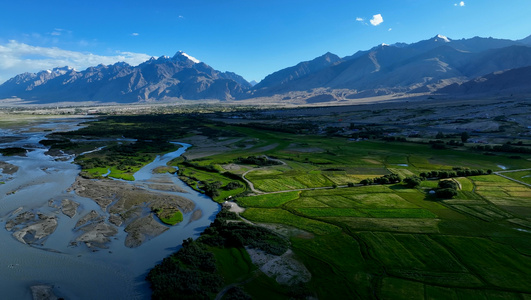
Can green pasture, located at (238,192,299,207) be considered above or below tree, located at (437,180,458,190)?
below

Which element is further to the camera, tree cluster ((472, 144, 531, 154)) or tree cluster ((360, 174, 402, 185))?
tree cluster ((472, 144, 531, 154))

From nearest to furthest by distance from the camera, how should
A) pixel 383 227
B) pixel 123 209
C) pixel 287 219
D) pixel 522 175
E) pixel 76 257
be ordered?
1. pixel 76 257
2. pixel 383 227
3. pixel 287 219
4. pixel 123 209
5. pixel 522 175

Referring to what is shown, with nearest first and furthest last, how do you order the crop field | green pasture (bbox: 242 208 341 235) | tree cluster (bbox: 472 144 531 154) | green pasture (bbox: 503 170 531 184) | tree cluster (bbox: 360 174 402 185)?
the crop field
green pasture (bbox: 242 208 341 235)
tree cluster (bbox: 360 174 402 185)
green pasture (bbox: 503 170 531 184)
tree cluster (bbox: 472 144 531 154)

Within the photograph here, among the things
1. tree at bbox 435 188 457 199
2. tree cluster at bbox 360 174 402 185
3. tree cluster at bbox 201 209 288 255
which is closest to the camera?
tree cluster at bbox 201 209 288 255

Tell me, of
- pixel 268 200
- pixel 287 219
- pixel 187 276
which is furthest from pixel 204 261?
pixel 268 200

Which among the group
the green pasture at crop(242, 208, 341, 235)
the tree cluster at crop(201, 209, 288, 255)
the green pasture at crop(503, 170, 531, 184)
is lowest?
the green pasture at crop(503, 170, 531, 184)

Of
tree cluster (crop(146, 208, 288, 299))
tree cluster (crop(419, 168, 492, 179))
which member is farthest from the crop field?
tree cluster (crop(146, 208, 288, 299))

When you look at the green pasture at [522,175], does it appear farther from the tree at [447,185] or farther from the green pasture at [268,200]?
the green pasture at [268,200]

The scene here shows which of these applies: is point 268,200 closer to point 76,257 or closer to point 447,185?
point 76,257

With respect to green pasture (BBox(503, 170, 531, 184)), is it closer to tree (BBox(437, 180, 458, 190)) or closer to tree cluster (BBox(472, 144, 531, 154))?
tree (BBox(437, 180, 458, 190))

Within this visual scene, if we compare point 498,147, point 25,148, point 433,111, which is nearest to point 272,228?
point 498,147

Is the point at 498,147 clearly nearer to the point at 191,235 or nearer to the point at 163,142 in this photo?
the point at 191,235
